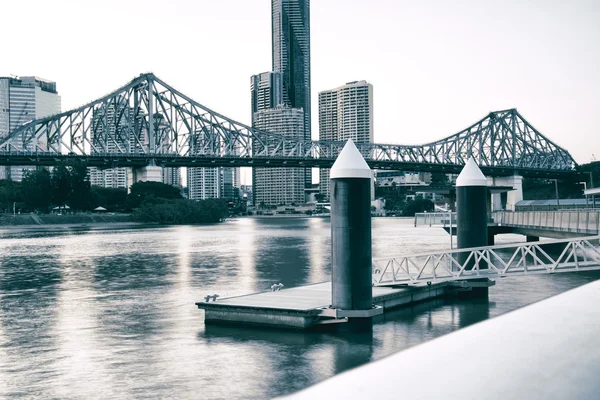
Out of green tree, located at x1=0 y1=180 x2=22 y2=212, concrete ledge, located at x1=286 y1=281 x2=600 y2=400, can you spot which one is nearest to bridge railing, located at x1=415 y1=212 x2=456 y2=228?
concrete ledge, located at x1=286 y1=281 x2=600 y2=400

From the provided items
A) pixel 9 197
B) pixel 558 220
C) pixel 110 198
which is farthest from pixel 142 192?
pixel 558 220

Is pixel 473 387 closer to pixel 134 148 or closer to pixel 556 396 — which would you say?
pixel 556 396

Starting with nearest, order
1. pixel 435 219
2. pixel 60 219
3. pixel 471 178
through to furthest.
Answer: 1. pixel 471 178
2. pixel 435 219
3. pixel 60 219

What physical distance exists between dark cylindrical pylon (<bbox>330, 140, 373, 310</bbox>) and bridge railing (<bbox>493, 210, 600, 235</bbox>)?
17.4 metres

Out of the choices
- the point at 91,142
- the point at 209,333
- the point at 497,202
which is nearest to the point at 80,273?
the point at 209,333

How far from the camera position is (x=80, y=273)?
4297cm

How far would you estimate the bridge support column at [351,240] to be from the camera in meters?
20.3

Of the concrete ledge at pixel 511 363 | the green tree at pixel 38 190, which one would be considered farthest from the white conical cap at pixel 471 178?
the green tree at pixel 38 190

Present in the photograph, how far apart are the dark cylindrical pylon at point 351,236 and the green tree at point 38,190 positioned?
12438cm

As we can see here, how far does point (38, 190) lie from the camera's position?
13500 centimetres

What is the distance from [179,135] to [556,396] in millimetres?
145459

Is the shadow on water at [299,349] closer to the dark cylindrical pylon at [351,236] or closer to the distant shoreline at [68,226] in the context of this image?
the dark cylindrical pylon at [351,236]

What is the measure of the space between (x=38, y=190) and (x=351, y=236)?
125 metres

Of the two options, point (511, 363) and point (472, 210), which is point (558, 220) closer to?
point (472, 210)
